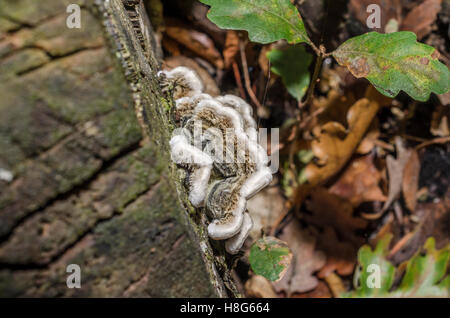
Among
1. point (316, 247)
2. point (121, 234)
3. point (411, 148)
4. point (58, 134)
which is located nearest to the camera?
point (58, 134)

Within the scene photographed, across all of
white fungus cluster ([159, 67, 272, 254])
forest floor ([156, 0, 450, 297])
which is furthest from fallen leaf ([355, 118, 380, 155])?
white fungus cluster ([159, 67, 272, 254])

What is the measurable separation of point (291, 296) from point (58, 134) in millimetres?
2121

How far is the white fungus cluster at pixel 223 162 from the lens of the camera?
1.25m

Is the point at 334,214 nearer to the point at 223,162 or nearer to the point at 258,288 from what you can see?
the point at 258,288

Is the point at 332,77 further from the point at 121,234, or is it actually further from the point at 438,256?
the point at 121,234

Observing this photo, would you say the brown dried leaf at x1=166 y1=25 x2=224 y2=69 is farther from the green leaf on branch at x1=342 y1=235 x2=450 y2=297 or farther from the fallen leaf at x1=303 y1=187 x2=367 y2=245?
the green leaf on branch at x1=342 y1=235 x2=450 y2=297

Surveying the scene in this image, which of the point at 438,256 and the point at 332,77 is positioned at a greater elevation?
the point at 332,77

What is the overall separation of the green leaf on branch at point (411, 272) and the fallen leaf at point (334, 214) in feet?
0.62

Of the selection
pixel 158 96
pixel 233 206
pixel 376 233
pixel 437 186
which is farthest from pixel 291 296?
pixel 158 96

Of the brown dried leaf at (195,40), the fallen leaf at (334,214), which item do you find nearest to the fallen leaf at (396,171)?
the fallen leaf at (334,214)

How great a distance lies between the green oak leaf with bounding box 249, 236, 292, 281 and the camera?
1.56m

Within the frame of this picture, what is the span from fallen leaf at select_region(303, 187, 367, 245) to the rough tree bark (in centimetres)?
174

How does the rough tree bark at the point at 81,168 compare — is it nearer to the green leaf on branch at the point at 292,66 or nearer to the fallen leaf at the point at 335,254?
the green leaf on branch at the point at 292,66
